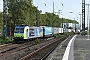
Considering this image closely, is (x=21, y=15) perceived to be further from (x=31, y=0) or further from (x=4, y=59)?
(x=4, y=59)

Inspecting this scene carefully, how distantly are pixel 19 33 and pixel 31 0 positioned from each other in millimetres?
22029

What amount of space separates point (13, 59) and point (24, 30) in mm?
20247

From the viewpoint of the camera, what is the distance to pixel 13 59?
17.0 m

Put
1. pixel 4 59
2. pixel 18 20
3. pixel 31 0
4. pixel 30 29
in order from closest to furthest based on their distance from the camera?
pixel 4 59 < pixel 30 29 < pixel 18 20 < pixel 31 0

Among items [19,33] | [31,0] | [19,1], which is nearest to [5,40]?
[19,33]

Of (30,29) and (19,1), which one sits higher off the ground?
(19,1)

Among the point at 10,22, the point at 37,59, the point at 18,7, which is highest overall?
the point at 18,7

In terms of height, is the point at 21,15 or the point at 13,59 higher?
the point at 21,15

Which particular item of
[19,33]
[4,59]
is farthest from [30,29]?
[4,59]

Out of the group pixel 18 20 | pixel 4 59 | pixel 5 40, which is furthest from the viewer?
pixel 18 20

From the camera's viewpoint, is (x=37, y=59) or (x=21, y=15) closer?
(x=37, y=59)

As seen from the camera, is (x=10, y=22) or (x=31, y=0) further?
(x=31, y=0)

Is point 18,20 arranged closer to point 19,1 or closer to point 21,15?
point 21,15

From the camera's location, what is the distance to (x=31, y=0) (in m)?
58.3
